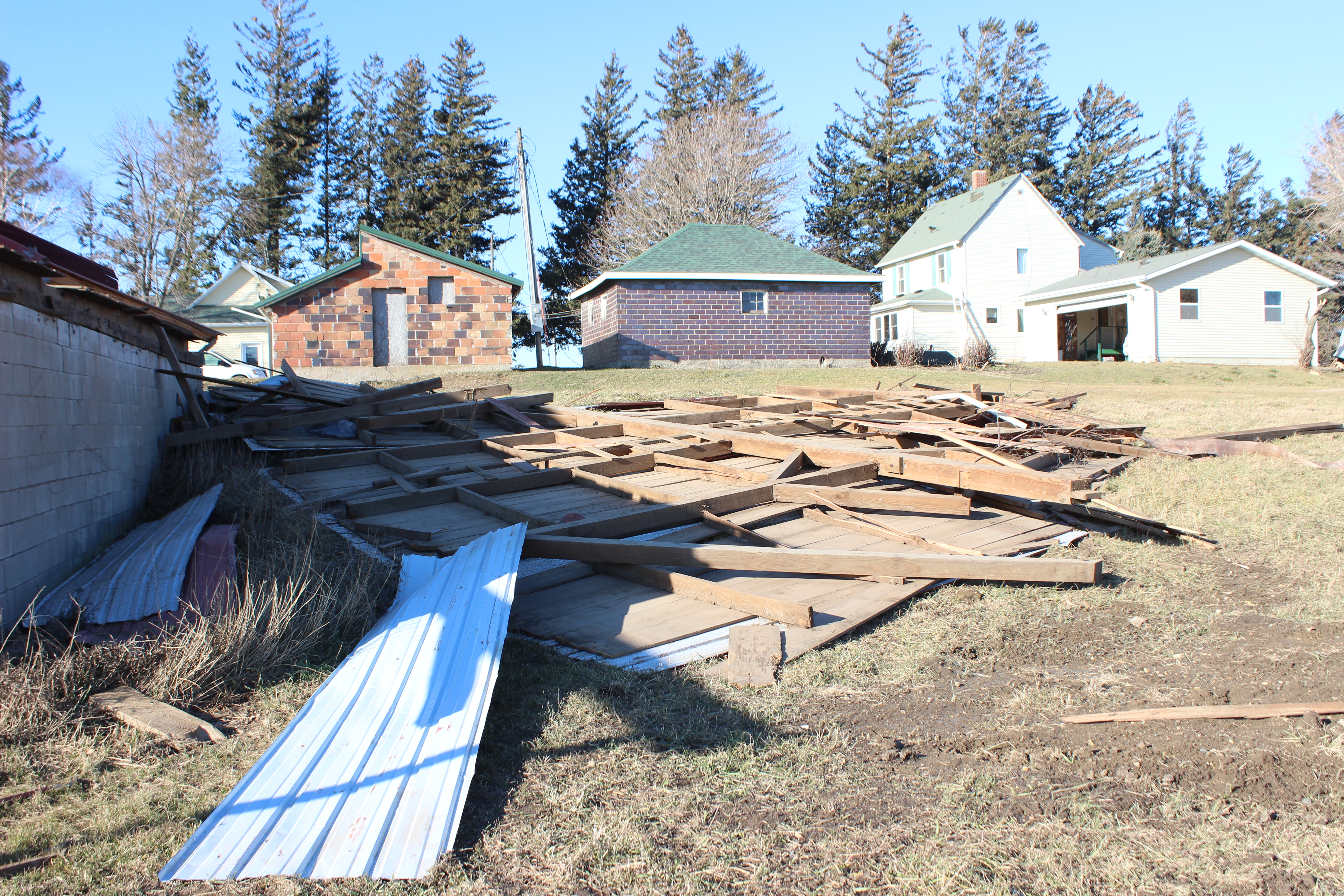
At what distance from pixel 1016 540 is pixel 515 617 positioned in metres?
3.76

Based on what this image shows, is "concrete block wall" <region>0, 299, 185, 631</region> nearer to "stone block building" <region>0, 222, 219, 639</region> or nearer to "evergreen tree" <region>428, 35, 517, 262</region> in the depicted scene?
"stone block building" <region>0, 222, 219, 639</region>

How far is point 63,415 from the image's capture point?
533cm

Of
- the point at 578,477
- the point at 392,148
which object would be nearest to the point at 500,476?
the point at 578,477

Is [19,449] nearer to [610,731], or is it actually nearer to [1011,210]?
[610,731]

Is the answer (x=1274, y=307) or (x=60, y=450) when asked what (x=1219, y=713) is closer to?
(x=60, y=450)

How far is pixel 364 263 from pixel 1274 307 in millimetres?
31484

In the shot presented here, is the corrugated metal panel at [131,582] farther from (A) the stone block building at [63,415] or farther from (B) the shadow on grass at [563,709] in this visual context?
(B) the shadow on grass at [563,709]

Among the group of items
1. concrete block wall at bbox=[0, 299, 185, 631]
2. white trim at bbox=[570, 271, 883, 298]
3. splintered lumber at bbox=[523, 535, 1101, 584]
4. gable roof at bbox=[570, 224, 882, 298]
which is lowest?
splintered lumber at bbox=[523, 535, 1101, 584]

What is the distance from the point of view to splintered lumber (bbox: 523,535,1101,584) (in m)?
5.05

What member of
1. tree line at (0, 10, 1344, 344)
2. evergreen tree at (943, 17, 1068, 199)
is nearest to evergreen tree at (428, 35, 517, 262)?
tree line at (0, 10, 1344, 344)

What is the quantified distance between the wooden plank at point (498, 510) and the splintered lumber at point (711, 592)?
33.0 inches

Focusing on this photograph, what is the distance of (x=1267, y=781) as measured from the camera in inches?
111

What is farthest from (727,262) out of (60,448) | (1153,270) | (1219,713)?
(1219,713)

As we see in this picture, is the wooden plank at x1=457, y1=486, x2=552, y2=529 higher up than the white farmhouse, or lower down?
lower down
